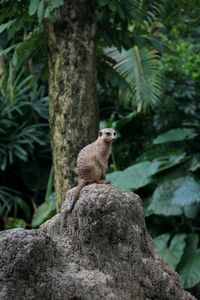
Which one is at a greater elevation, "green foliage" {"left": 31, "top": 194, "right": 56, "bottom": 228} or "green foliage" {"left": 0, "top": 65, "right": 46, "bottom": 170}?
"green foliage" {"left": 0, "top": 65, "right": 46, "bottom": 170}

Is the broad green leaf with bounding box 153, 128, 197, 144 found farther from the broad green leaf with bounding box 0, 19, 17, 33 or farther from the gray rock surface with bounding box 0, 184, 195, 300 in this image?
the gray rock surface with bounding box 0, 184, 195, 300

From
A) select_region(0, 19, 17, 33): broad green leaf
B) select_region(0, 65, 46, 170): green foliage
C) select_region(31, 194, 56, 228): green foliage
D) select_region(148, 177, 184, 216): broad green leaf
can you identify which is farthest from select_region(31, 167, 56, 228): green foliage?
select_region(0, 19, 17, 33): broad green leaf

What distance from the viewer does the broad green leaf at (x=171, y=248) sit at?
8.97 metres

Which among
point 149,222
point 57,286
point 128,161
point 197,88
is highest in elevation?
point 197,88

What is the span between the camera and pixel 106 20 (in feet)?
22.9

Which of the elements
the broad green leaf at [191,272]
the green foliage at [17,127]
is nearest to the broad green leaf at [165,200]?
the broad green leaf at [191,272]

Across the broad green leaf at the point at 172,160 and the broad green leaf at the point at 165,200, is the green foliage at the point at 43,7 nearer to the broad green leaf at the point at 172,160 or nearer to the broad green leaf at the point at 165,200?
the broad green leaf at the point at 165,200

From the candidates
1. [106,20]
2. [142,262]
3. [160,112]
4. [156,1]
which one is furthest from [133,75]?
[142,262]

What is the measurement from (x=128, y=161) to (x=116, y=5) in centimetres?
540

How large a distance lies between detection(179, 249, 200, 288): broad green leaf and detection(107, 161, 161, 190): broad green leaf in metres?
1.11

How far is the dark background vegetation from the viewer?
704cm

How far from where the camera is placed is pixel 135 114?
10.9 meters

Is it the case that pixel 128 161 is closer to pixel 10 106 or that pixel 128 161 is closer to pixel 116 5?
pixel 10 106

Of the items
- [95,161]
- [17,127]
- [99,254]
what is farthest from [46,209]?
[99,254]
